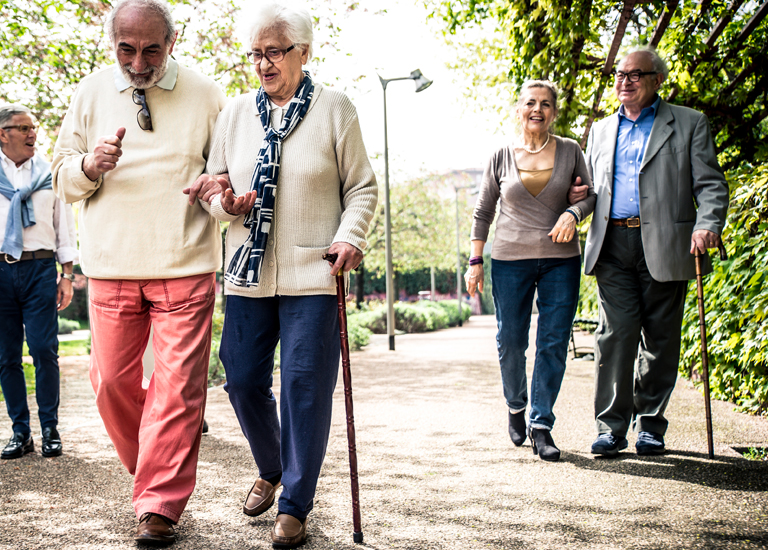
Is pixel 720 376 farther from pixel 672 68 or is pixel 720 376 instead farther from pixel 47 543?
pixel 47 543

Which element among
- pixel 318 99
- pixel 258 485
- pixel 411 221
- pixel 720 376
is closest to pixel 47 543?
pixel 258 485

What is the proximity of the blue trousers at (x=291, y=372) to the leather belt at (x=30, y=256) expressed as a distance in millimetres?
2209

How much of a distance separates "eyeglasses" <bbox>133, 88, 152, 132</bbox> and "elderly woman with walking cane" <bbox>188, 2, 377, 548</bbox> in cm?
31

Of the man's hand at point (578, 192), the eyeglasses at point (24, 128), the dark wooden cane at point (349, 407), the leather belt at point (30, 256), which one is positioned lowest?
the dark wooden cane at point (349, 407)

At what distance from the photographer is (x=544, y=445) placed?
13.5ft

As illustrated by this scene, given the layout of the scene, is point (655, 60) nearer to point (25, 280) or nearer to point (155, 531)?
point (155, 531)

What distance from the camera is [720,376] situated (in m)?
5.70

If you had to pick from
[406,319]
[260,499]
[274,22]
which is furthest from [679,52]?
[406,319]

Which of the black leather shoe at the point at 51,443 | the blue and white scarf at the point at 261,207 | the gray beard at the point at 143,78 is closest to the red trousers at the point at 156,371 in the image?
the blue and white scarf at the point at 261,207

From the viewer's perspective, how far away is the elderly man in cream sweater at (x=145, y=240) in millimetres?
2967

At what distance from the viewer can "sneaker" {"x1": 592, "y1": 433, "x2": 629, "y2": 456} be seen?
4.04 meters

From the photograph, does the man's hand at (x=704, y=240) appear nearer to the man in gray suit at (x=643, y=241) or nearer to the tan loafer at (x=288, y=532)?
the man in gray suit at (x=643, y=241)

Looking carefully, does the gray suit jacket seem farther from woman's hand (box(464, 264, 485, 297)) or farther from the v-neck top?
woman's hand (box(464, 264, 485, 297))

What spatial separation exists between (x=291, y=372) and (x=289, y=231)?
0.58 metres
